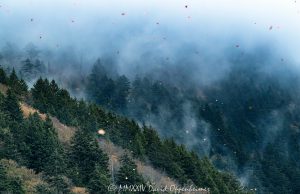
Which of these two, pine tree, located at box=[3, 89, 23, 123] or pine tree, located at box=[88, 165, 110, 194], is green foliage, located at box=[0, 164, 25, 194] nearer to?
pine tree, located at box=[88, 165, 110, 194]

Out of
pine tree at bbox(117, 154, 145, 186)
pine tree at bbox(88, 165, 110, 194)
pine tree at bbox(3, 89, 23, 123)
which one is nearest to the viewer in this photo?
pine tree at bbox(88, 165, 110, 194)

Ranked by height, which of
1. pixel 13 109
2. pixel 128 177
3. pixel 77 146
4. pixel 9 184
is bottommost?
pixel 9 184

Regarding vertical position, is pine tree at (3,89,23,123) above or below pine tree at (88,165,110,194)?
above

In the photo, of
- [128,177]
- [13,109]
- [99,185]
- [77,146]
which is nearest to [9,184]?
[99,185]

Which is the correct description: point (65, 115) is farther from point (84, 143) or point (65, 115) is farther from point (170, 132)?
point (170, 132)

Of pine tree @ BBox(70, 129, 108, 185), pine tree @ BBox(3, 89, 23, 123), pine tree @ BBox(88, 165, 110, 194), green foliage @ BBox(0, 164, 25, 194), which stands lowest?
green foliage @ BBox(0, 164, 25, 194)

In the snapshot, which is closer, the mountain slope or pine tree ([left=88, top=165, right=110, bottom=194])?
pine tree ([left=88, top=165, right=110, bottom=194])

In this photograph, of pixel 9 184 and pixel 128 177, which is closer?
pixel 9 184

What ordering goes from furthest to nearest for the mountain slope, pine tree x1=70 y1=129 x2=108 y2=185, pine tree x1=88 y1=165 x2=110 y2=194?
pine tree x1=70 y1=129 x2=108 y2=185, the mountain slope, pine tree x1=88 y1=165 x2=110 y2=194

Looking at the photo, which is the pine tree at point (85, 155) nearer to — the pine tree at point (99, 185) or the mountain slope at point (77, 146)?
the mountain slope at point (77, 146)

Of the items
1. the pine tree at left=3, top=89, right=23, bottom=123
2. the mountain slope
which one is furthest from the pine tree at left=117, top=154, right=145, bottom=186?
the pine tree at left=3, top=89, right=23, bottom=123

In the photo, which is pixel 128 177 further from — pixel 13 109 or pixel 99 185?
pixel 13 109
